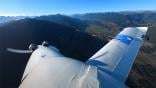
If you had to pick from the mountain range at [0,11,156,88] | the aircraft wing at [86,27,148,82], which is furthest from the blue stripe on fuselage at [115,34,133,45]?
the mountain range at [0,11,156,88]

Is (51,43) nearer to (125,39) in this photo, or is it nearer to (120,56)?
(125,39)

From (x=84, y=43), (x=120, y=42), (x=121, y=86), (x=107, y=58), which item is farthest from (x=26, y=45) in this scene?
(x=121, y=86)

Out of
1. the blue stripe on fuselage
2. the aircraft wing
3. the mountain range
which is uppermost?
the aircraft wing

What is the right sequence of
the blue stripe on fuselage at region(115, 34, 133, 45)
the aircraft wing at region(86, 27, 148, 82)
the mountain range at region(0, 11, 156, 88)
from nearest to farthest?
the aircraft wing at region(86, 27, 148, 82) < the blue stripe on fuselage at region(115, 34, 133, 45) < the mountain range at region(0, 11, 156, 88)

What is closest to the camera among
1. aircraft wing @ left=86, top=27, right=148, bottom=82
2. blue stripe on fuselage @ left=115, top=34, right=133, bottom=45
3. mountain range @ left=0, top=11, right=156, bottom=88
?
aircraft wing @ left=86, top=27, right=148, bottom=82

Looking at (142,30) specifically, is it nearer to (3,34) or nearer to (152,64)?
(152,64)

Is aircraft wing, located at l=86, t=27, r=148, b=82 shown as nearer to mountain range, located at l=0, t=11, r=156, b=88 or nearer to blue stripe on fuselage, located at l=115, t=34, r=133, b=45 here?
blue stripe on fuselage, located at l=115, t=34, r=133, b=45

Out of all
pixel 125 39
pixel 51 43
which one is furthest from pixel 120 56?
pixel 51 43

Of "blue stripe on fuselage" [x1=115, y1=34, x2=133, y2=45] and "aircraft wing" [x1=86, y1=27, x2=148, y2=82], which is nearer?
"aircraft wing" [x1=86, y1=27, x2=148, y2=82]
